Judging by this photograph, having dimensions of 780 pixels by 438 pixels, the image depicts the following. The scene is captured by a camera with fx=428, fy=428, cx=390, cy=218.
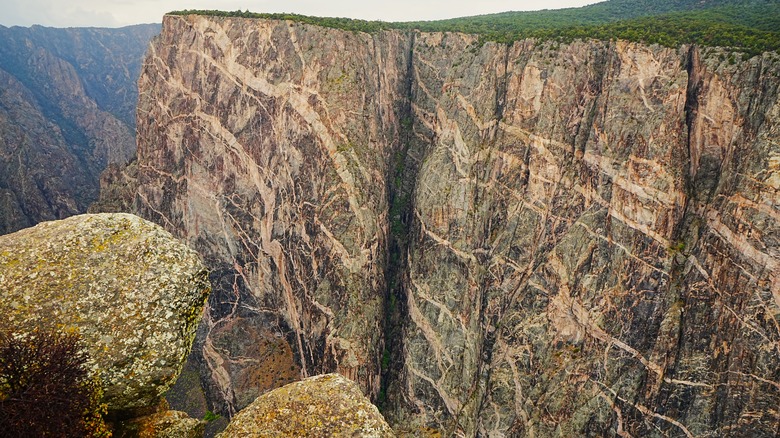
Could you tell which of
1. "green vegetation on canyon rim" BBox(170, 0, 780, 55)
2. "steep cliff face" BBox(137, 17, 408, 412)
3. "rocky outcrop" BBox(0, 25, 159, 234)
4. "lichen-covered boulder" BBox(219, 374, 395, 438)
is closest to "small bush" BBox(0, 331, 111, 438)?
"lichen-covered boulder" BBox(219, 374, 395, 438)

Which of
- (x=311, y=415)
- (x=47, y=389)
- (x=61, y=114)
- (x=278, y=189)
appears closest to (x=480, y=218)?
(x=278, y=189)

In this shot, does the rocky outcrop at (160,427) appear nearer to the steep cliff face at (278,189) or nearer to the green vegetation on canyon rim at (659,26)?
the steep cliff face at (278,189)

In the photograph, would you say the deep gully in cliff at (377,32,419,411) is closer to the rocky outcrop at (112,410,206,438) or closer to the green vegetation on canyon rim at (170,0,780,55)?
the green vegetation on canyon rim at (170,0,780,55)

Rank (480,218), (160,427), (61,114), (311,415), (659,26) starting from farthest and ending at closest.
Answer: (61,114)
(480,218)
(659,26)
(160,427)
(311,415)

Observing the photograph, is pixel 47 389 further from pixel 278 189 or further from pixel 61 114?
pixel 61 114

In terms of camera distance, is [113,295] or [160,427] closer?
[113,295]
